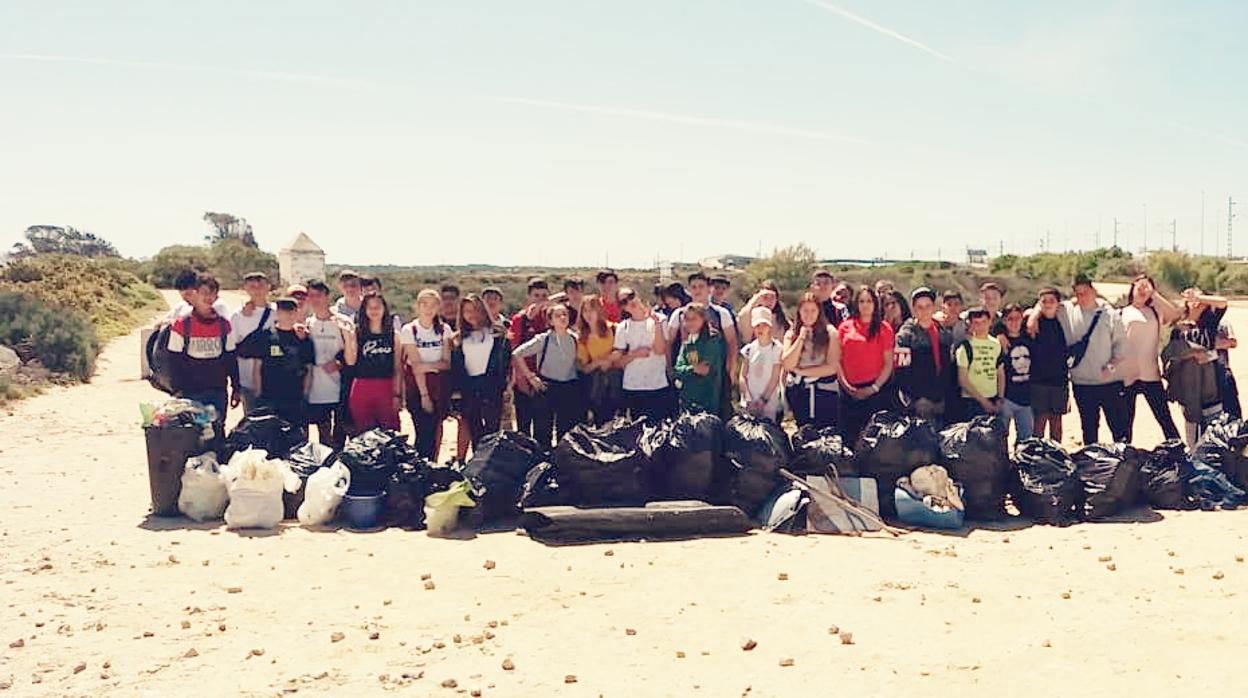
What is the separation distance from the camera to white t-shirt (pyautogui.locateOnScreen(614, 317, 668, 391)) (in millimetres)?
8695

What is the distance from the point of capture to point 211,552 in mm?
7137

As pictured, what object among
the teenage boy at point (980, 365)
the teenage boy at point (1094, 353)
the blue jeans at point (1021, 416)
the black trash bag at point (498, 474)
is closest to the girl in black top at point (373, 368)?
the black trash bag at point (498, 474)

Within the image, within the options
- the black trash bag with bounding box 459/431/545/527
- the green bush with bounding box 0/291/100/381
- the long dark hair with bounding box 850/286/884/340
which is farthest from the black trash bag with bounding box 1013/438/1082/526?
the green bush with bounding box 0/291/100/381

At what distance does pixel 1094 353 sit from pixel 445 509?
562 cm

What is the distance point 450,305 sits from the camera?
9.25 metres

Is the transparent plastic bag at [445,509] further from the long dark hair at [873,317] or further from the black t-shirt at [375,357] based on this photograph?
the long dark hair at [873,317]

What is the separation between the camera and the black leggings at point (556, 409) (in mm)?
8836

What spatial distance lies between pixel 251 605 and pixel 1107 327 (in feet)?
23.4

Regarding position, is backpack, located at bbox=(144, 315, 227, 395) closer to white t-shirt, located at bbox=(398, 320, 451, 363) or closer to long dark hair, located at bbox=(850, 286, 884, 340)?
white t-shirt, located at bbox=(398, 320, 451, 363)

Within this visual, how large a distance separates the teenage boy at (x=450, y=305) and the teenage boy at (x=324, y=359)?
0.92 meters

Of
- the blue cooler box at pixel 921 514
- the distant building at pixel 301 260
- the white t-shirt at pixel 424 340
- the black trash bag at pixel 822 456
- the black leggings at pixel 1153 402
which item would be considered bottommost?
the blue cooler box at pixel 921 514

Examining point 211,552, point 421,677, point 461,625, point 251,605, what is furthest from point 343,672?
point 211,552

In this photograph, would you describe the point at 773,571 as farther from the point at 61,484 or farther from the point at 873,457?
the point at 61,484

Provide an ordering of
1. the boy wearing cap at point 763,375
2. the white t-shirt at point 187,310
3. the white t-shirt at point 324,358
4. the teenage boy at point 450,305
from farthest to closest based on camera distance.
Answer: the teenage boy at point 450,305, the white t-shirt at point 324,358, the white t-shirt at point 187,310, the boy wearing cap at point 763,375
